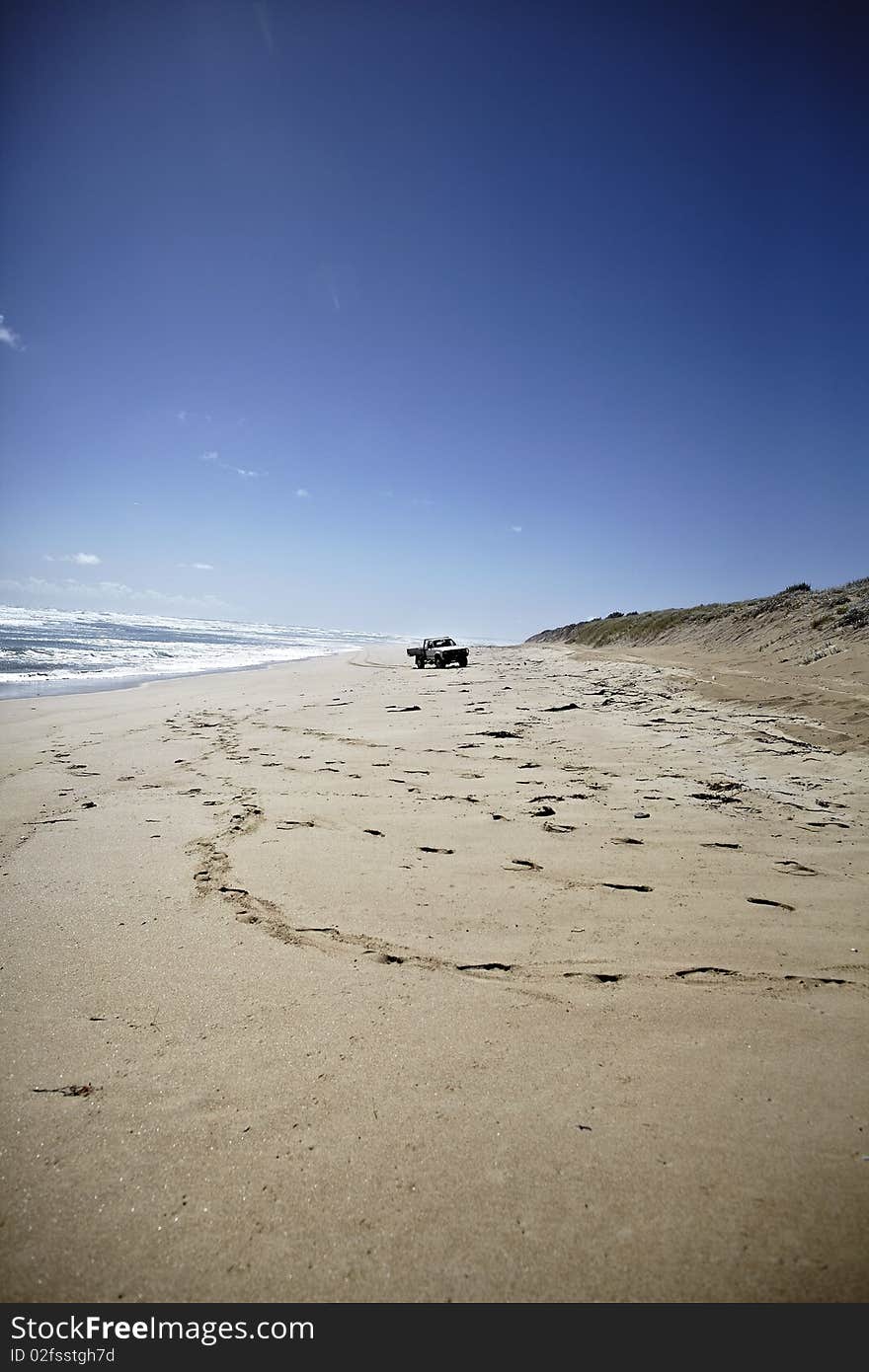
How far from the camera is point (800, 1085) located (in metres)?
2.05

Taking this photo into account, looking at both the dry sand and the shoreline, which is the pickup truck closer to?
the shoreline

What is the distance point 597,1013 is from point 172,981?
2.13 meters

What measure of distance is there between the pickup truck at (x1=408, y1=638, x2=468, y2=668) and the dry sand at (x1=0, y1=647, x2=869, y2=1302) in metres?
20.1

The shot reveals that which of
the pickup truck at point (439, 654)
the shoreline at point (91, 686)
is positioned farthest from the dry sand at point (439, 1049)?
the pickup truck at point (439, 654)

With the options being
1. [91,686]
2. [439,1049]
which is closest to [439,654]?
[91,686]

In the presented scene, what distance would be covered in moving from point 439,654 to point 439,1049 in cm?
2318

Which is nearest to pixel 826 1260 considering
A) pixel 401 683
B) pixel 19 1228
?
pixel 19 1228

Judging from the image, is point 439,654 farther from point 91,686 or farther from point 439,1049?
point 439,1049

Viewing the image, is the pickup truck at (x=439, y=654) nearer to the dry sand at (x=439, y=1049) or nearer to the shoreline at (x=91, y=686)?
the shoreline at (x=91, y=686)

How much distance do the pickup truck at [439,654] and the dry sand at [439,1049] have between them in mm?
20065

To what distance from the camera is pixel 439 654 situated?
2523cm

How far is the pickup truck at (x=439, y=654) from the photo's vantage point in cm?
2529
